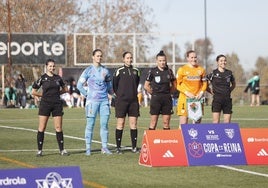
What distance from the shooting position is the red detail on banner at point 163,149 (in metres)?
15.6

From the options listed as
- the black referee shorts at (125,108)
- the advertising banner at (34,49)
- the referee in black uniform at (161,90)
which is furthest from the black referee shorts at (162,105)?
the advertising banner at (34,49)

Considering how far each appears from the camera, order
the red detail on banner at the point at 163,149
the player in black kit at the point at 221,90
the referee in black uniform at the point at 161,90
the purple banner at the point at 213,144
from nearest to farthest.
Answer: the red detail on banner at the point at 163,149 → the purple banner at the point at 213,144 → the referee in black uniform at the point at 161,90 → the player in black kit at the point at 221,90

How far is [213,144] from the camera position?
16016 mm

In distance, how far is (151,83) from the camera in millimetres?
18891

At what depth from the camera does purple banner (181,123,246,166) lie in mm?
15828

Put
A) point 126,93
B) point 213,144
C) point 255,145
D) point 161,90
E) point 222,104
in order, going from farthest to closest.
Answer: point 222,104 < point 161,90 < point 126,93 < point 255,145 < point 213,144

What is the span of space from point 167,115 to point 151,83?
72cm

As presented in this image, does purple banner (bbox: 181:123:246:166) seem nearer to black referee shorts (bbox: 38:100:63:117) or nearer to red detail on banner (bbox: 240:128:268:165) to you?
red detail on banner (bbox: 240:128:268:165)

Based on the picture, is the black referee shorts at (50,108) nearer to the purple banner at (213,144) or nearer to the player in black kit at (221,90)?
the purple banner at (213,144)

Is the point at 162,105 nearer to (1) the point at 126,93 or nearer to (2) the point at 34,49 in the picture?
(1) the point at 126,93

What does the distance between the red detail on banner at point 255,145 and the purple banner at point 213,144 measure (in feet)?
0.33

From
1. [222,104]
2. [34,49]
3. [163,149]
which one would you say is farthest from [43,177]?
[34,49]

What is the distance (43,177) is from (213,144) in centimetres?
637

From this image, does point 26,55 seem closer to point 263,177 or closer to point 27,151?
point 27,151
